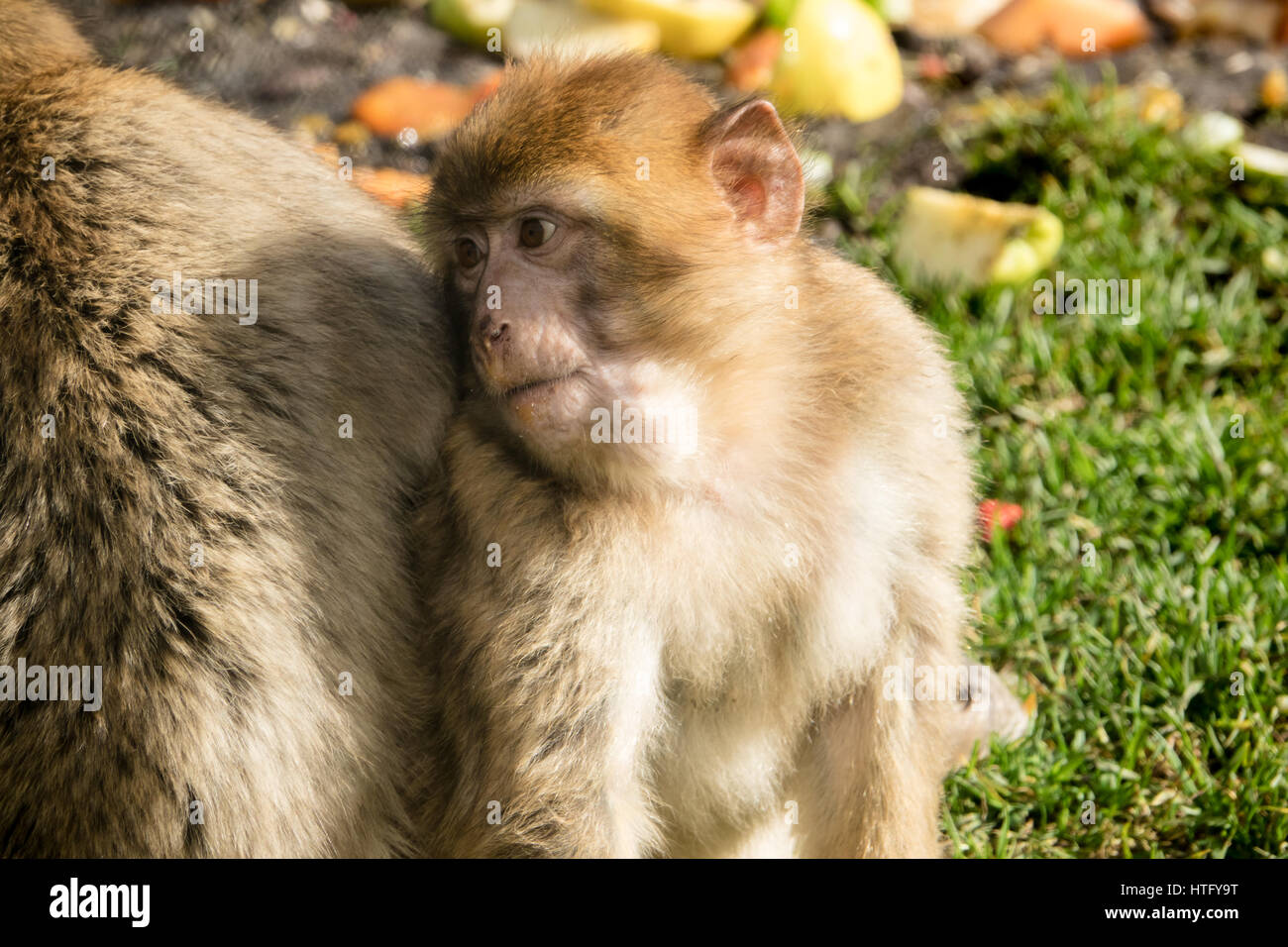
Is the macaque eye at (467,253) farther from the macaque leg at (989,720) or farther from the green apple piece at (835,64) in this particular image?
the green apple piece at (835,64)

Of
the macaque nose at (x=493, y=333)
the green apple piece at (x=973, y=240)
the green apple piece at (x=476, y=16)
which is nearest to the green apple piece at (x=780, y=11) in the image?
the green apple piece at (x=476, y=16)

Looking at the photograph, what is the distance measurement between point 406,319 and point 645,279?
21.0 inches

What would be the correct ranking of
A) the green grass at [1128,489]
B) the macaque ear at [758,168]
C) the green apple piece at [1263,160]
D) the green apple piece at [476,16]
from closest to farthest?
the macaque ear at [758,168] < the green grass at [1128,489] < the green apple piece at [1263,160] < the green apple piece at [476,16]

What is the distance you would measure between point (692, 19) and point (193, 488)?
4555mm

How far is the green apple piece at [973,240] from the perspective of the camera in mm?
5355

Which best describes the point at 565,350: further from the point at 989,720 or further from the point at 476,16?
the point at 476,16

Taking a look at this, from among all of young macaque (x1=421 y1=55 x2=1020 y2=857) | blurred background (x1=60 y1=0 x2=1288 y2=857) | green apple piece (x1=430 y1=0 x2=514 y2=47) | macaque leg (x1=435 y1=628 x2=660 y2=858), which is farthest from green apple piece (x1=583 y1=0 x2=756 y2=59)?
macaque leg (x1=435 y1=628 x2=660 y2=858)

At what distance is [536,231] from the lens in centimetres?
279

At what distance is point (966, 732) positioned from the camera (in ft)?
12.9

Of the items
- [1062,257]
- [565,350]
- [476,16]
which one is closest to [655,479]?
[565,350]

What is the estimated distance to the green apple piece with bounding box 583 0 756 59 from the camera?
648cm

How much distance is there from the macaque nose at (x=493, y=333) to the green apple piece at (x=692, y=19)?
4.12 metres

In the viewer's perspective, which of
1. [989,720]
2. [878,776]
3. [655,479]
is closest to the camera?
[655,479]

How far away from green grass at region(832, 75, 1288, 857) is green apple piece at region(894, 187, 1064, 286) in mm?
81
